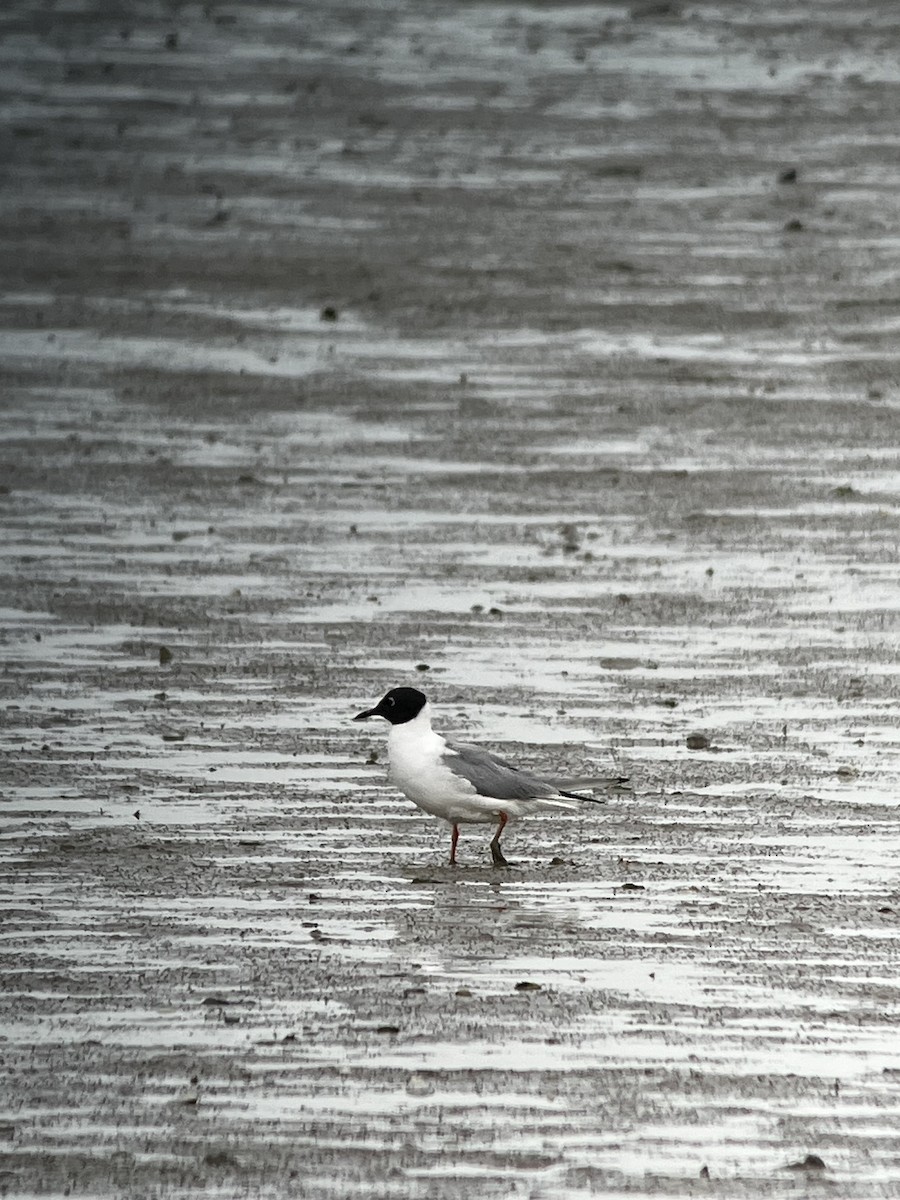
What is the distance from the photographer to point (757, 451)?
49.5ft

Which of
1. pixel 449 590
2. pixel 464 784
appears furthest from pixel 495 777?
pixel 449 590

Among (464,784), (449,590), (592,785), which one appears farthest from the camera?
(449,590)

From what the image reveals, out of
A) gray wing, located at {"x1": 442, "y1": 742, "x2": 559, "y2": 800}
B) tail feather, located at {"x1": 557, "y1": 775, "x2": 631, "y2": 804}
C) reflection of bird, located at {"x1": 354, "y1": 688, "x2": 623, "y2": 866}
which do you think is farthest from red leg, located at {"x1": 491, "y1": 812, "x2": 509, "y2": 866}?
tail feather, located at {"x1": 557, "y1": 775, "x2": 631, "y2": 804}

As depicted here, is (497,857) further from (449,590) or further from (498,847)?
(449,590)

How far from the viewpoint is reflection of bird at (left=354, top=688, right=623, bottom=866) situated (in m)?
8.61

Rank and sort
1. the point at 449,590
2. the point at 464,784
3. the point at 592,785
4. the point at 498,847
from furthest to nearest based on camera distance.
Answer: the point at 449,590, the point at 592,785, the point at 498,847, the point at 464,784

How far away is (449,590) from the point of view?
12.5 m

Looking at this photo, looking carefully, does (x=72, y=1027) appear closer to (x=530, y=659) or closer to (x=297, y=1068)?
(x=297, y=1068)

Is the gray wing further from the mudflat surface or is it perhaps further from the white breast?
the mudflat surface

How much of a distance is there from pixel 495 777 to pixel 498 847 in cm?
25

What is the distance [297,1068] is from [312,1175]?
696 mm

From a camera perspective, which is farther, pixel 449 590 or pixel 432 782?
pixel 449 590

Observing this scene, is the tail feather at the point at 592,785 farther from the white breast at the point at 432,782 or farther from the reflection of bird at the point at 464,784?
the white breast at the point at 432,782

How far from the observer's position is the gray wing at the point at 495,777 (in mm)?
8602
